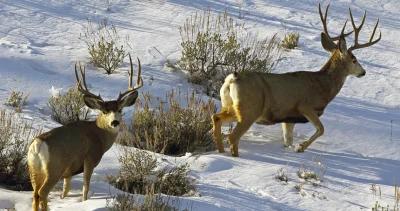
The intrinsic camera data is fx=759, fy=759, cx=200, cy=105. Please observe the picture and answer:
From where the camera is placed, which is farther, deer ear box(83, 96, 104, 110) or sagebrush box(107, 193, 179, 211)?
deer ear box(83, 96, 104, 110)

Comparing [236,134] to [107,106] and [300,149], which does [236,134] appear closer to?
[300,149]

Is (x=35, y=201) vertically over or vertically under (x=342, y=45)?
under

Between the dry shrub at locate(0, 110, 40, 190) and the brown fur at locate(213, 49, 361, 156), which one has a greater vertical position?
the brown fur at locate(213, 49, 361, 156)

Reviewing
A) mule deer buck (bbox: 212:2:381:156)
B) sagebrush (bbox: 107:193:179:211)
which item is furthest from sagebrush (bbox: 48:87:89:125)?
sagebrush (bbox: 107:193:179:211)

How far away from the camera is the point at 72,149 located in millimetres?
7215

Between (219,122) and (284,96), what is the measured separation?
0.89m

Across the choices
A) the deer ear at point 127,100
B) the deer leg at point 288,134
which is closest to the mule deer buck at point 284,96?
the deer leg at point 288,134

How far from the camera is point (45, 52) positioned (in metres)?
12.4

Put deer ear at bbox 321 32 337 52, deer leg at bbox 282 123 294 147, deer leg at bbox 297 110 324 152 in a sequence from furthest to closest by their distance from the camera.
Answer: deer ear at bbox 321 32 337 52 → deer leg at bbox 282 123 294 147 → deer leg at bbox 297 110 324 152

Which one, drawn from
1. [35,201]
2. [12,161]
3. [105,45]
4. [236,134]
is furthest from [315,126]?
[105,45]

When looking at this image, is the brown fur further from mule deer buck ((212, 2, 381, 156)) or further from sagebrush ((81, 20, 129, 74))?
sagebrush ((81, 20, 129, 74))

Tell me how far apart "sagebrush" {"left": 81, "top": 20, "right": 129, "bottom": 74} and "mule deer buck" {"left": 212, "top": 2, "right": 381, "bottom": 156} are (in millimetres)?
3070

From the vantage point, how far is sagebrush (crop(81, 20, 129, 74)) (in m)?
11.8

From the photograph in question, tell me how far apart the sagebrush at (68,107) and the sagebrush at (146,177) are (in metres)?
2.14
